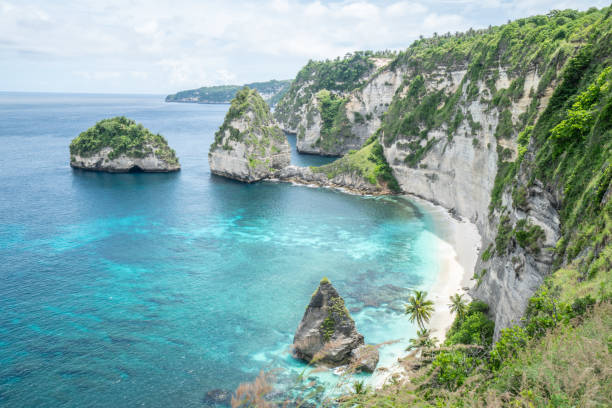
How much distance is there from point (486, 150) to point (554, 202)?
37901 mm

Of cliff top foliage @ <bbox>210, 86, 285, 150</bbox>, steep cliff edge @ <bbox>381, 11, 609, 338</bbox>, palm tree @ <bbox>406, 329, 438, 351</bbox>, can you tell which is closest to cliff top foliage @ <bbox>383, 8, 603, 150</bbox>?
steep cliff edge @ <bbox>381, 11, 609, 338</bbox>

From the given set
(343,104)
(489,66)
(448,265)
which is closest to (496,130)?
(489,66)

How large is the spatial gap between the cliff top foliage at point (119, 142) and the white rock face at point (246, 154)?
1690 cm

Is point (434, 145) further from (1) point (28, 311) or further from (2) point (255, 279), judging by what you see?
(1) point (28, 311)

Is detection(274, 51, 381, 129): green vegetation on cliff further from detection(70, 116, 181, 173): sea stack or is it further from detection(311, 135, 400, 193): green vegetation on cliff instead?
detection(70, 116, 181, 173): sea stack

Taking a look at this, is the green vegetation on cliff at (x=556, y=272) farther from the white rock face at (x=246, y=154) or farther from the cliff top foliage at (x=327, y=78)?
the cliff top foliage at (x=327, y=78)

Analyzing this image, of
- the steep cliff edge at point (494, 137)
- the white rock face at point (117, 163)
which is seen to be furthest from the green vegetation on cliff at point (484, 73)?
the white rock face at point (117, 163)

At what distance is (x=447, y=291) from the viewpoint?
4544cm

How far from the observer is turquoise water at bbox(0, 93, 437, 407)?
107 ft

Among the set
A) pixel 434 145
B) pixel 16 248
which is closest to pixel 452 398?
pixel 16 248

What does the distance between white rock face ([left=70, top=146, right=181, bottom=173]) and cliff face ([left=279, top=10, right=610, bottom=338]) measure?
49605mm

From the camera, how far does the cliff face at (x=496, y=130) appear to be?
91.4 feet

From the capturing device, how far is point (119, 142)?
107m

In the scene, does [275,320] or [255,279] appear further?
[255,279]
